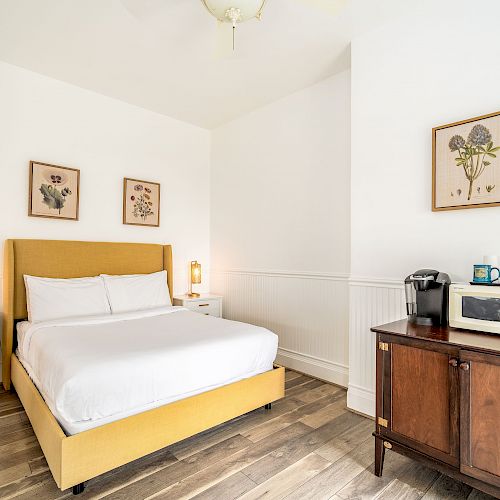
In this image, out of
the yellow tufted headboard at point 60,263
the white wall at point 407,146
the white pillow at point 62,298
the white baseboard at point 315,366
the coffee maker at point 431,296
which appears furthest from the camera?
the white baseboard at point 315,366

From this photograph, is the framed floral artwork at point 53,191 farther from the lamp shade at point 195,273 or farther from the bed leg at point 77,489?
the bed leg at point 77,489

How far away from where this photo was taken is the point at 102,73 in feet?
10.8

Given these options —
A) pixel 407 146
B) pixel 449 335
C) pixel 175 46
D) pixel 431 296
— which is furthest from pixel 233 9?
pixel 449 335

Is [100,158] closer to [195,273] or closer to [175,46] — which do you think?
[175,46]

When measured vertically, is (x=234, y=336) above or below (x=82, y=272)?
below

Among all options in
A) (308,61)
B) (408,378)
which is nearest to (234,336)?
(408,378)

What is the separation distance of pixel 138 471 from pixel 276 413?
109cm

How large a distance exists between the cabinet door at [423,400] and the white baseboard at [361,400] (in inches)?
29.0

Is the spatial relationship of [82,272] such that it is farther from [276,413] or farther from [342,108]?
[342,108]

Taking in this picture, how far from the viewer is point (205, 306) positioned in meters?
4.09

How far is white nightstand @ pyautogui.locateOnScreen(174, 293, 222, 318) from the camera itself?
398 cm

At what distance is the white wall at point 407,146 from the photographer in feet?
7.00

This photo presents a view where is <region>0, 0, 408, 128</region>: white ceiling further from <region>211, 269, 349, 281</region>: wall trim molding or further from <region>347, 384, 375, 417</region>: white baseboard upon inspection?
<region>347, 384, 375, 417</region>: white baseboard

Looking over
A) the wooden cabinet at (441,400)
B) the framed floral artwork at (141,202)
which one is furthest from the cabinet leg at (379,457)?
the framed floral artwork at (141,202)
